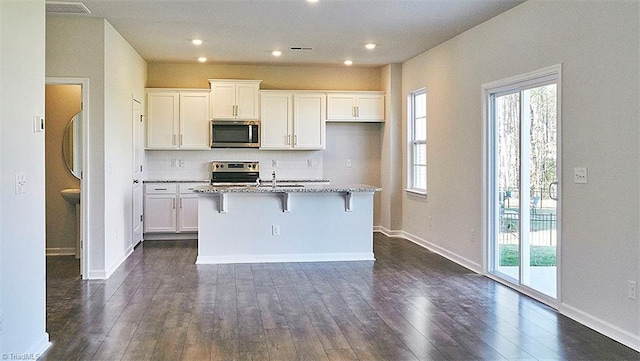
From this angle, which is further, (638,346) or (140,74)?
(140,74)

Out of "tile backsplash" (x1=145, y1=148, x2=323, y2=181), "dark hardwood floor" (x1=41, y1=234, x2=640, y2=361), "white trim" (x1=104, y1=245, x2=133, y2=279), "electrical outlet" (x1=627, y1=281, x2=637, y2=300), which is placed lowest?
"dark hardwood floor" (x1=41, y1=234, x2=640, y2=361)

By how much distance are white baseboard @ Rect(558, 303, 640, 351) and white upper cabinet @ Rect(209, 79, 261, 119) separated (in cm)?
560

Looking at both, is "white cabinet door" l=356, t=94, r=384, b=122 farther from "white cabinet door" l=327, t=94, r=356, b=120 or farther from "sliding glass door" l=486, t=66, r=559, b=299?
"sliding glass door" l=486, t=66, r=559, b=299

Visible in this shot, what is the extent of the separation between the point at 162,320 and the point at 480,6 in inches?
156

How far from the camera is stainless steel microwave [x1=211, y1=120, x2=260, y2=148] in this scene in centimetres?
891

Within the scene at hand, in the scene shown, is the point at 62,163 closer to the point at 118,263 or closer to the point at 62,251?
the point at 62,251

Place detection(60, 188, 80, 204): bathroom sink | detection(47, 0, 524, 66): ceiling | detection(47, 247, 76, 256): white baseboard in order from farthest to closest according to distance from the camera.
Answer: detection(47, 247, 76, 256): white baseboard < detection(60, 188, 80, 204): bathroom sink < detection(47, 0, 524, 66): ceiling

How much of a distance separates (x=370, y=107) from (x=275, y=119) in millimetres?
1515

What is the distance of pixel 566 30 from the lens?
15.4 feet

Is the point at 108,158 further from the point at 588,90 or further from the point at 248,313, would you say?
the point at 588,90

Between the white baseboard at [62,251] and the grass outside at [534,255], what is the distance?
5.18 meters

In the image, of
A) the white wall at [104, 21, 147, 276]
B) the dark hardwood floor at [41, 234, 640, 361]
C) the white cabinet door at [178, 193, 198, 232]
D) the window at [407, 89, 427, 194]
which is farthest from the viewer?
the white cabinet door at [178, 193, 198, 232]

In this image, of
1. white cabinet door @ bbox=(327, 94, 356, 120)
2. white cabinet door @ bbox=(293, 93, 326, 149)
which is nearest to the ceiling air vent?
white cabinet door @ bbox=(293, 93, 326, 149)

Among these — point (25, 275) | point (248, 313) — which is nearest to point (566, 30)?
point (248, 313)
